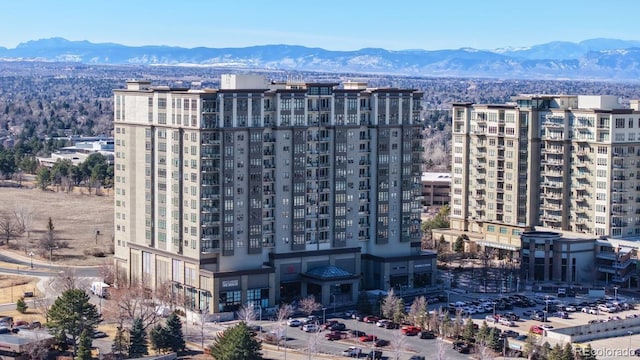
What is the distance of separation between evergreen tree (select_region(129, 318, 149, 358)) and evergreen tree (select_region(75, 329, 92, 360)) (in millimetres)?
2016

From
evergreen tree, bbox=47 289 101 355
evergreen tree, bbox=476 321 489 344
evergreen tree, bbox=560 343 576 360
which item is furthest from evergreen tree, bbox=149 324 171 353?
evergreen tree, bbox=560 343 576 360

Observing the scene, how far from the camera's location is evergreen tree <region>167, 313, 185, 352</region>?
63.6 metres

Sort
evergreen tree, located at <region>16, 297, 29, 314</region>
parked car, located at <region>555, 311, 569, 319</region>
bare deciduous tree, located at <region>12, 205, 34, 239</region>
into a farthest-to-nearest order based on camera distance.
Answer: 1. bare deciduous tree, located at <region>12, 205, 34, 239</region>
2. parked car, located at <region>555, 311, 569, 319</region>
3. evergreen tree, located at <region>16, 297, 29, 314</region>

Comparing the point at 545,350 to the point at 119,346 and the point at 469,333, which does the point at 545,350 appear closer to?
the point at 469,333

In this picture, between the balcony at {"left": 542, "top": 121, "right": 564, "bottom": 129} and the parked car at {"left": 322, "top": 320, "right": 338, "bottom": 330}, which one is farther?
the balcony at {"left": 542, "top": 121, "right": 564, "bottom": 129}

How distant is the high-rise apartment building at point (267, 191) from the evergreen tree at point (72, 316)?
9625mm

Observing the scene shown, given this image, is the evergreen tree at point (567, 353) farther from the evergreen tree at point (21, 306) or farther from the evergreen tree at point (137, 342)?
the evergreen tree at point (21, 306)

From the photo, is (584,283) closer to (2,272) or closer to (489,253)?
(489,253)

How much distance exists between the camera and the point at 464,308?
246 ft

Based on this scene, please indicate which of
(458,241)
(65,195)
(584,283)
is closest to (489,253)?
(458,241)

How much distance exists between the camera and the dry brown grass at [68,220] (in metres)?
94.9

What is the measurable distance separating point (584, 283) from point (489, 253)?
8732 mm

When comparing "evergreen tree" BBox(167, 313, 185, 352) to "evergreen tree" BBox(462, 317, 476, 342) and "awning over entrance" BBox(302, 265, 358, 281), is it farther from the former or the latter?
"evergreen tree" BBox(462, 317, 476, 342)

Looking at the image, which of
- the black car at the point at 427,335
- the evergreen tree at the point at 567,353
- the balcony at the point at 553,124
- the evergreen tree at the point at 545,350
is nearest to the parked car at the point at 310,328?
the black car at the point at 427,335
